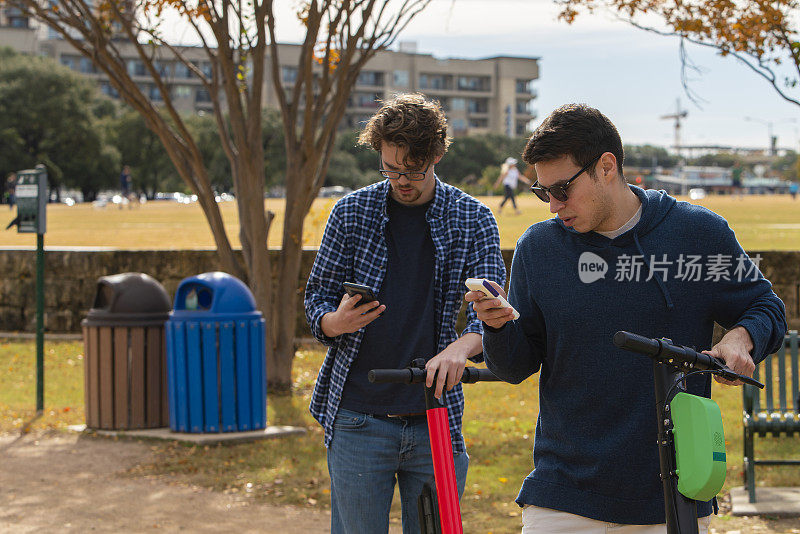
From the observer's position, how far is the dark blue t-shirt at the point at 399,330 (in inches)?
133

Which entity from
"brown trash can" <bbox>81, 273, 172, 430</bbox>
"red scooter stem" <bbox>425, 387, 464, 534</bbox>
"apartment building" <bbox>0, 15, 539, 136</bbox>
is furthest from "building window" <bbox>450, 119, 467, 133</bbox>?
"red scooter stem" <bbox>425, 387, 464, 534</bbox>

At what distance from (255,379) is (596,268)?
576 centimetres

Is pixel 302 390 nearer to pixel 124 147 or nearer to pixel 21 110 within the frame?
pixel 21 110

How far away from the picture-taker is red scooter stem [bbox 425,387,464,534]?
9.55ft

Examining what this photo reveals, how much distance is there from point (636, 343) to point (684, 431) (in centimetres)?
21

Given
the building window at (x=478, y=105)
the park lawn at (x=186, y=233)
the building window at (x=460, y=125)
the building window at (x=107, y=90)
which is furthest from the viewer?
the building window at (x=478, y=105)

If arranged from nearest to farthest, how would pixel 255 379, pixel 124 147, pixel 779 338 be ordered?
pixel 779 338 < pixel 255 379 < pixel 124 147

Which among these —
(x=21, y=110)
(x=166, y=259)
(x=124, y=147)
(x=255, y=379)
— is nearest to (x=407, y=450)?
(x=255, y=379)

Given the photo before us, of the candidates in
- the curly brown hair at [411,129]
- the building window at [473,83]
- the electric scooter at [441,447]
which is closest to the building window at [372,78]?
the building window at [473,83]

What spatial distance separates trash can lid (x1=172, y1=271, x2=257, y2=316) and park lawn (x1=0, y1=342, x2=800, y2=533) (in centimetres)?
102

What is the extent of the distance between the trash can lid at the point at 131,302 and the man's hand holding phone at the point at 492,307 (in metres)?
6.35

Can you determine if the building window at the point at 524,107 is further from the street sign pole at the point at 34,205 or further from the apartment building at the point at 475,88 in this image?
the street sign pole at the point at 34,205

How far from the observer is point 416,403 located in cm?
337

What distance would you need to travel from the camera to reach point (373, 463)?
3.36 m
